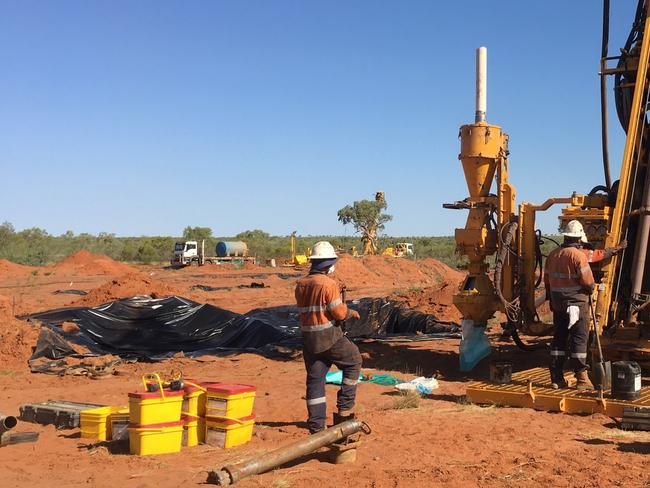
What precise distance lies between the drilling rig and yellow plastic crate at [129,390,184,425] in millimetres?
5479

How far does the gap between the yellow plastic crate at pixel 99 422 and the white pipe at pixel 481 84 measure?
693 cm

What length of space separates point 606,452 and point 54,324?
1113cm

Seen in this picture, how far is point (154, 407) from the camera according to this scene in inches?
253

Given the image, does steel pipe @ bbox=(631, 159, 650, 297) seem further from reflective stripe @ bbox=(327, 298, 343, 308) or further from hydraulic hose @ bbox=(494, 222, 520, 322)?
reflective stripe @ bbox=(327, 298, 343, 308)

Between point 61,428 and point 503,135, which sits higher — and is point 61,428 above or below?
below

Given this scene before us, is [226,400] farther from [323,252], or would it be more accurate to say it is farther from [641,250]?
[641,250]

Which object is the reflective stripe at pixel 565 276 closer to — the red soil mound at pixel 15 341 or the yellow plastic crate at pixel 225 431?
the yellow plastic crate at pixel 225 431

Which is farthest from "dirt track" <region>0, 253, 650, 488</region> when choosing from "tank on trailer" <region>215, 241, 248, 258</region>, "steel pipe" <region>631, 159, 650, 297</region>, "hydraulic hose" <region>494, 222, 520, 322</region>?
"tank on trailer" <region>215, 241, 248, 258</region>

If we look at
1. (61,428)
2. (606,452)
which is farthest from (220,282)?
(606,452)

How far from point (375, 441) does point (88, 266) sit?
40414 millimetres

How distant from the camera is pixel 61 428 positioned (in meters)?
7.76

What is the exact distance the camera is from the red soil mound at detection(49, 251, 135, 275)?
43875 mm

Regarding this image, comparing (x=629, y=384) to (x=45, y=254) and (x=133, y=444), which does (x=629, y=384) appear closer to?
(x=133, y=444)

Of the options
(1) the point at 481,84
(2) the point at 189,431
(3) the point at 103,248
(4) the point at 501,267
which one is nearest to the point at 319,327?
(2) the point at 189,431
